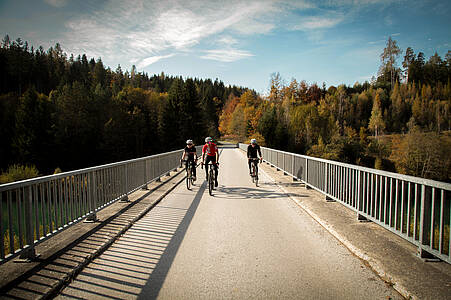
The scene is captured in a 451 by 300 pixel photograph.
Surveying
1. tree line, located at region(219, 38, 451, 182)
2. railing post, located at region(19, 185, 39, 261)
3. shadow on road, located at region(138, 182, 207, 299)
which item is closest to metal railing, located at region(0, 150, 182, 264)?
railing post, located at region(19, 185, 39, 261)

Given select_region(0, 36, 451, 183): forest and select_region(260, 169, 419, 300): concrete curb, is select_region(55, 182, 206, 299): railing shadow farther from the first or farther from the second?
select_region(0, 36, 451, 183): forest

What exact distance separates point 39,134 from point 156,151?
24.0 m

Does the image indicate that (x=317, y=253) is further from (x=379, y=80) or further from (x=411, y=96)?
(x=379, y=80)

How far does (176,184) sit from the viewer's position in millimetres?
11500

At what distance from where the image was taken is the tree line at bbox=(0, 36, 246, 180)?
2029 inches

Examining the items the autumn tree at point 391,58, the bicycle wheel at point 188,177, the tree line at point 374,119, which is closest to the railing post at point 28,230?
the bicycle wheel at point 188,177

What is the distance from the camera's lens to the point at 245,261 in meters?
4.12

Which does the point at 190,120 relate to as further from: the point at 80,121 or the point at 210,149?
the point at 210,149

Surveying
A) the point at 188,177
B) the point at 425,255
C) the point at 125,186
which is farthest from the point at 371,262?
the point at 188,177

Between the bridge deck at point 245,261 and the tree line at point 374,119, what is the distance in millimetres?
39041

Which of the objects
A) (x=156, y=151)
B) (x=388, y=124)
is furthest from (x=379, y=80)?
(x=156, y=151)

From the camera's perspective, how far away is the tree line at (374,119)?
39062mm

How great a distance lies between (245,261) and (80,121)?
6224 cm

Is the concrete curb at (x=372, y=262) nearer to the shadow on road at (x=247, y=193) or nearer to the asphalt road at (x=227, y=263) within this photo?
the asphalt road at (x=227, y=263)
